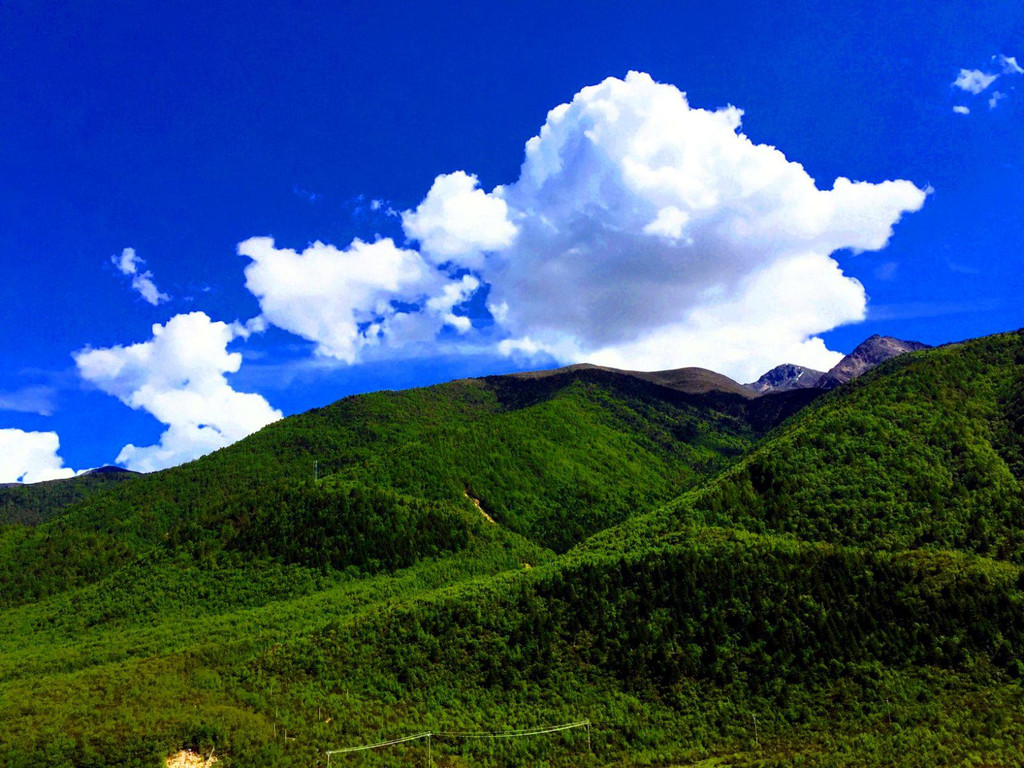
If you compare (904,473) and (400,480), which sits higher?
(400,480)

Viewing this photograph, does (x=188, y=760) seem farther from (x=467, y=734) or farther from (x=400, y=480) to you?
(x=400, y=480)

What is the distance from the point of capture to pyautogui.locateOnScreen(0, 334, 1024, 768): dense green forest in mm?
50000

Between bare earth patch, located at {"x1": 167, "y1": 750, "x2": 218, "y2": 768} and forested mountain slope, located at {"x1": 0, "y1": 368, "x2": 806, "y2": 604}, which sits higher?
forested mountain slope, located at {"x1": 0, "y1": 368, "x2": 806, "y2": 604}

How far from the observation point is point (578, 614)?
66.8 meters

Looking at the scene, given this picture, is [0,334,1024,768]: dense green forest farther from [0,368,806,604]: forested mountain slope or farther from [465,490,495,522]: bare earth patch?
[465,490,495,522]: bare earth patch

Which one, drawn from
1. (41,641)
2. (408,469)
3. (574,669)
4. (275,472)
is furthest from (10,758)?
(275,472)

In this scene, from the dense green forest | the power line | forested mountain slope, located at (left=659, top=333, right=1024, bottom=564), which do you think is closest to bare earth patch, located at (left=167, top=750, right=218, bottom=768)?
the dense green forest

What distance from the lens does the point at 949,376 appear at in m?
104

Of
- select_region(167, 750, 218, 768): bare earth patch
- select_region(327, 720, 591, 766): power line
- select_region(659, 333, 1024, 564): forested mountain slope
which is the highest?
select_region(659, 333, 1024, 564): forested mountain slope

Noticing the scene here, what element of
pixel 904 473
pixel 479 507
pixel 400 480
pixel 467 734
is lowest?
pixel 467 734

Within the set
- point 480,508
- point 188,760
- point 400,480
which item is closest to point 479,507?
point 480,508

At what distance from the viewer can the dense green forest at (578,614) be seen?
50.0 meters

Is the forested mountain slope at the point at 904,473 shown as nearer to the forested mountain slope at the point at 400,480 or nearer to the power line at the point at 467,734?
the forested mountain slope at the point at 400,480

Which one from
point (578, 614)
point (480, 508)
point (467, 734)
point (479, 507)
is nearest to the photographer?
point (467, 734)
